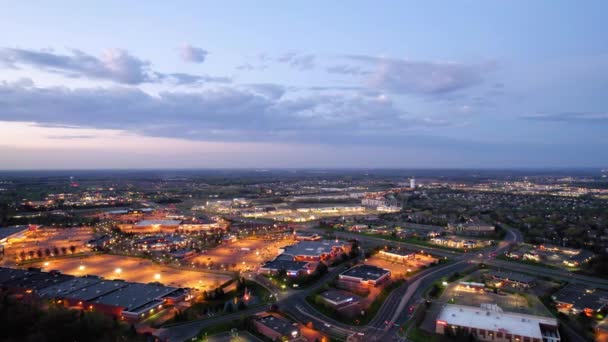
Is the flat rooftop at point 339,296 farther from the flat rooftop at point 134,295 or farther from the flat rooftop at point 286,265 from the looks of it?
the flat rooftop at point 134,295

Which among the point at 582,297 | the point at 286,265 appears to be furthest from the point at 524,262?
the point at 286,265

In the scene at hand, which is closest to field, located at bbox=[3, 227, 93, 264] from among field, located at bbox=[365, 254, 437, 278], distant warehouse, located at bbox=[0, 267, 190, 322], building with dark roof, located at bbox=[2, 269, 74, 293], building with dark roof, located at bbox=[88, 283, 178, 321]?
building with dark roof, located at bbox=[2, 269, 74, 293]

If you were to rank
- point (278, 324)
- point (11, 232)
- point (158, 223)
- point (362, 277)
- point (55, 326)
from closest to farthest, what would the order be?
1. point (55, 326)
2. point (278, 324)
3. point (362, 277)
4. point (11, 232)
5. point (158, 223)

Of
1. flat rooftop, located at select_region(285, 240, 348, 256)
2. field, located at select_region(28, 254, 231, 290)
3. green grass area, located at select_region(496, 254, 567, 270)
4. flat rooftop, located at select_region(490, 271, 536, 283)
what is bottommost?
field, located at select_region(28, 254, 231, 290)

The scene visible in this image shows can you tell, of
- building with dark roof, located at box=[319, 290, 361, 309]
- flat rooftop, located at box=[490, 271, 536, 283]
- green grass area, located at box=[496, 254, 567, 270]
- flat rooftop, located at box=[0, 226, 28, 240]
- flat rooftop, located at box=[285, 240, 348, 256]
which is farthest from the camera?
flat rooftop, located at box=[0, 226, 28, 240]

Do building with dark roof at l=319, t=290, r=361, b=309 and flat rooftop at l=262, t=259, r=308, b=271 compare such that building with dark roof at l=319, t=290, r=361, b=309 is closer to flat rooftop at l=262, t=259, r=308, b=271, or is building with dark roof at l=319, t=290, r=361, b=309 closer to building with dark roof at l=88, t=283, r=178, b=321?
flat rooftop at l=262, t=259, r=308, b=271

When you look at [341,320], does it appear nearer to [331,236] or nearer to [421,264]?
[421,264]

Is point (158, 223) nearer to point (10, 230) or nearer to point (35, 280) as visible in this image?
point (10, 230)
